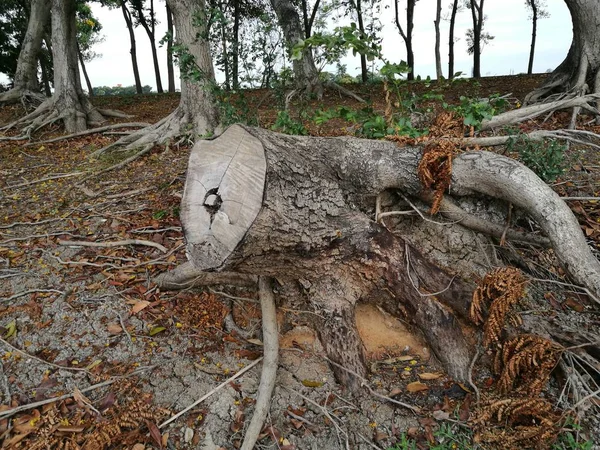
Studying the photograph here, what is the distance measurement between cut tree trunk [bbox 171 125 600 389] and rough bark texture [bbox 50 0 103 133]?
6.39 m

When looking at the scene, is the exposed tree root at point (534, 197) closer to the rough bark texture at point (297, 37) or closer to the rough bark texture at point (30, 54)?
the rough bark texture at point (297, 37)

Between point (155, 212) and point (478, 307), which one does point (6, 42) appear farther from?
point (478, 307)

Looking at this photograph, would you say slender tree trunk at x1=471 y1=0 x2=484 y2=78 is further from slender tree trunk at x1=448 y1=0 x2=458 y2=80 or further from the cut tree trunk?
the cut tree trunk

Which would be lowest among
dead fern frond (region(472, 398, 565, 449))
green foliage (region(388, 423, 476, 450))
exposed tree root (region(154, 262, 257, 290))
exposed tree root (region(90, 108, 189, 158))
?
green foliage (region(388, 423, 476, 450))

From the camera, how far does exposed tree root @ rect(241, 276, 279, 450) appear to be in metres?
2.31

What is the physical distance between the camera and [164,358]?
2.71 meters

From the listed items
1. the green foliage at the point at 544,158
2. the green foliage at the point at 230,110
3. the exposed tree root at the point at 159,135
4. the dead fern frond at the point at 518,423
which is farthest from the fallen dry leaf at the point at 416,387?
the exposed tree root at the point at 159,135

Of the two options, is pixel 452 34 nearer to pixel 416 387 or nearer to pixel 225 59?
pixel 225 59

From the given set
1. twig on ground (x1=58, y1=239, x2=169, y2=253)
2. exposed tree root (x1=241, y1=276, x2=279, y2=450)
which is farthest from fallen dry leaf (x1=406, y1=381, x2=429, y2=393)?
twig on ground (x1=58, y1=239, x2=169, y2=253)

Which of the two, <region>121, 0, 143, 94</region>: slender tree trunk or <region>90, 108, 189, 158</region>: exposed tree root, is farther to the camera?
<region>121, 0, 143, 94</region>: slender tree trunk

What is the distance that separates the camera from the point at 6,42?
15406 millimetres

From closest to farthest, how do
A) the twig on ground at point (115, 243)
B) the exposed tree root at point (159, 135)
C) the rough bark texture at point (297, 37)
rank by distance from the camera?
1. the twig on ground at point (115, 243)
2. the exposed tree root at point (159, 135)
3. the rough bark texture at point (297, 37)

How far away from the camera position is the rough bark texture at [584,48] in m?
5.87

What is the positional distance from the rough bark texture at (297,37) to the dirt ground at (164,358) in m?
5.08
